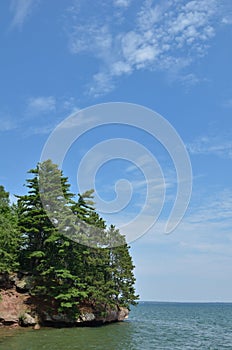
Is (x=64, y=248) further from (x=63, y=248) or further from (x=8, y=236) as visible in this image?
(x=8, y=236)

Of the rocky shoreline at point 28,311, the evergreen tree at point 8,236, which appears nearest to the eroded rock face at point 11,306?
the rocky shoreline at point 28,311

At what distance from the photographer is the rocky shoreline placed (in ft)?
103

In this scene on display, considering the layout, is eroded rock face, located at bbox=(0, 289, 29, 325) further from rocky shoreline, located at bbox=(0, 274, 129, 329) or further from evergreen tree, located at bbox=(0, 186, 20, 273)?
evergreen tree, located at bbox=(0, 186, 20, 273)

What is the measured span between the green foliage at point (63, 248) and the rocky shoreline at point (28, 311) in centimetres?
72

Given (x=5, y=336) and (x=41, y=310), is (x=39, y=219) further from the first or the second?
(x=5, y=336)

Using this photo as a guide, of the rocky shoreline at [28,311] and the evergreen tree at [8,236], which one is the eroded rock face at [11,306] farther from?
the evergreen tree at [8,236]

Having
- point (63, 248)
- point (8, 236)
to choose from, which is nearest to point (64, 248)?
point (63, 248)

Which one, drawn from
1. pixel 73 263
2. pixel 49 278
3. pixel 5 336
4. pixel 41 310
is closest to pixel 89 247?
pixel 73 263

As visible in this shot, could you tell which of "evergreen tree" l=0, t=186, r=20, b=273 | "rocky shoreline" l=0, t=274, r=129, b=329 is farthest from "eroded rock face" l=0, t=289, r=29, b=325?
"evergreen tree" l=0, t=186, r=20, b=273

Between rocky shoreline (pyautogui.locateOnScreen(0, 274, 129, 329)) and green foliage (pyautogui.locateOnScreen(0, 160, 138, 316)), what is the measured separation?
2.37 ft

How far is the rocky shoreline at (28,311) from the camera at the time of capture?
31.2m

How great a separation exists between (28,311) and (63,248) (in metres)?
6.09

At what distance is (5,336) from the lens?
1043 inches

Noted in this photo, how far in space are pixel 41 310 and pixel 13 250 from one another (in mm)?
6045
